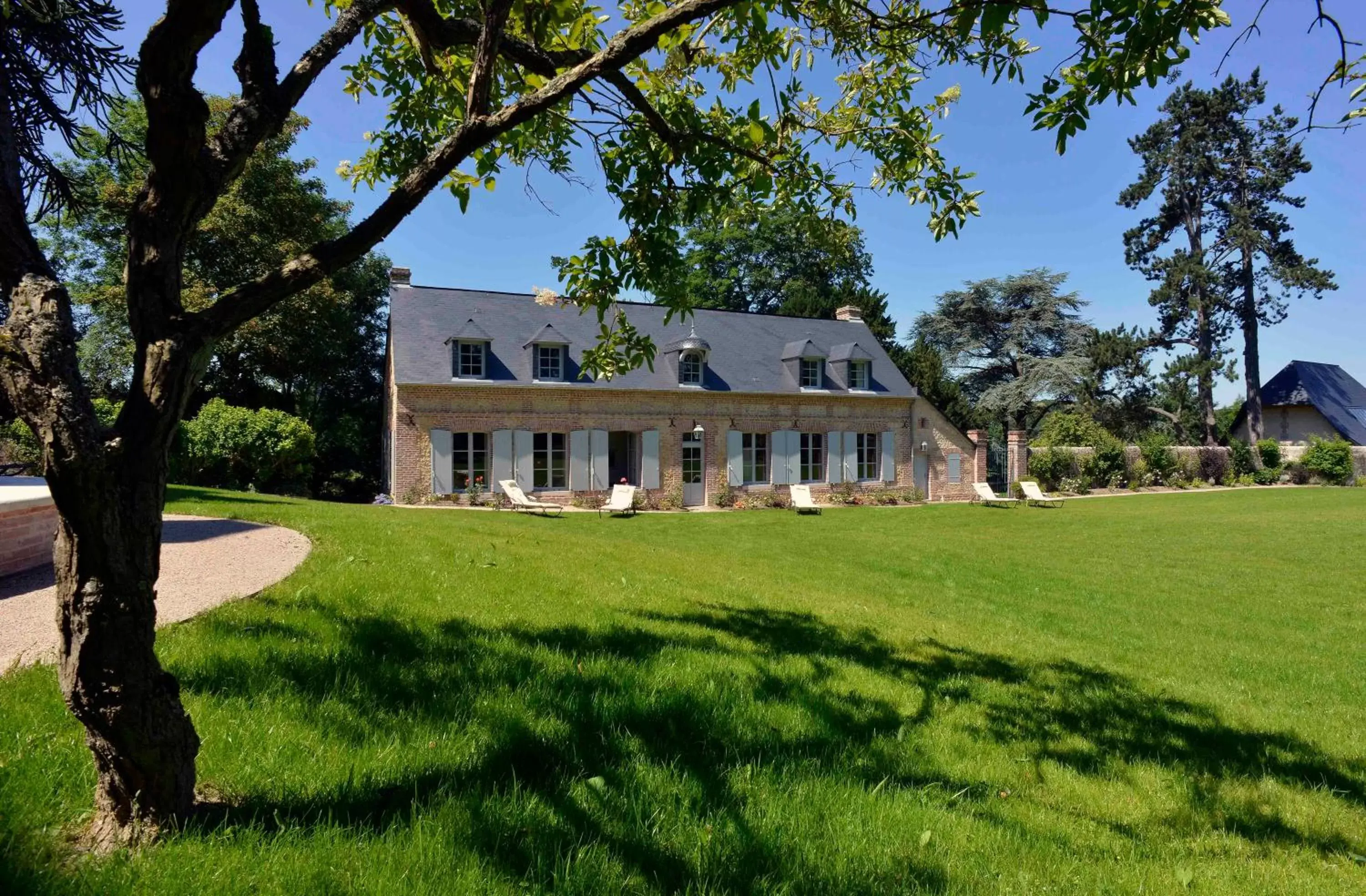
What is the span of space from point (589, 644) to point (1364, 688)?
19.1 feet

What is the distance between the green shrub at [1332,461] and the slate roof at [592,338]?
72.3ft

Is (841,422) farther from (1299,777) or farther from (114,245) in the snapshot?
(114,245)

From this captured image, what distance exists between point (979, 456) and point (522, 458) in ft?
54.7

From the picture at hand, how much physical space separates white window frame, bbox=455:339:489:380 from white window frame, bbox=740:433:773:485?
326 inches

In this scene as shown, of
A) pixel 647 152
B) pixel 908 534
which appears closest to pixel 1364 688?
pixel 647 152

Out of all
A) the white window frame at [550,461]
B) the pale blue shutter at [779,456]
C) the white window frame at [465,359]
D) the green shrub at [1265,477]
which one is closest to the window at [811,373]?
the pale blue shutter at [779,456]

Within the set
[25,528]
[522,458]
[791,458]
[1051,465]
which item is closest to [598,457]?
[522,458]

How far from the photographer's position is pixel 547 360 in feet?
68.7

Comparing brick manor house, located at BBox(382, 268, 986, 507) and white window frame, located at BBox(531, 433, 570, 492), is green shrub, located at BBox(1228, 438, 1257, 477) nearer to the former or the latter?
brick manor house, located at BBox(382, 268, 986, 507)

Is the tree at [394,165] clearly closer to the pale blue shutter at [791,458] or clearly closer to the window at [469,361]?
the window at [469,361]

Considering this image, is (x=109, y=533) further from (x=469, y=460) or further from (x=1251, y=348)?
(x=1251, y=348)

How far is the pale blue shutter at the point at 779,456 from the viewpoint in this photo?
920 inches

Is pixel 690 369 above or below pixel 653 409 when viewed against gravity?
above

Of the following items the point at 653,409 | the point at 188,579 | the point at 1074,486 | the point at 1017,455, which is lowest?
the point at 188,579
